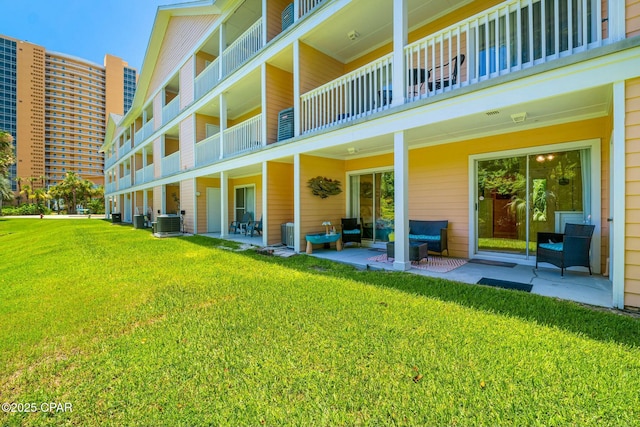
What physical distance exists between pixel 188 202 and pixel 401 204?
441 inches

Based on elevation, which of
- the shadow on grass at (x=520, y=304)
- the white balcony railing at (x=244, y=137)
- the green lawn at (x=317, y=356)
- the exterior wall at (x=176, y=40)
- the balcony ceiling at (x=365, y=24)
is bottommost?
the green lawn at (x=317, y=356)

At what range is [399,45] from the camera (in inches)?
210

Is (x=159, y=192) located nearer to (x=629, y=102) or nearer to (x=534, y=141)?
(x=534, y=141)

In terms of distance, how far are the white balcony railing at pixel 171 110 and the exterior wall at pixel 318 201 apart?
33.9 feet

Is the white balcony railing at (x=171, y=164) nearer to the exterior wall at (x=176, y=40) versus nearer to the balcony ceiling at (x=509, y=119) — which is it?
the exterior wall at (x=176, y=40)

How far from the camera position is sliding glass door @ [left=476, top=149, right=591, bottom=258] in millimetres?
5414

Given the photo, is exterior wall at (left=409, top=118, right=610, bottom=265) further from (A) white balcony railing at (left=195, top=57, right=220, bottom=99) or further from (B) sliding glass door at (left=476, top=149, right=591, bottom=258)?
(A) white balcony railing at (left=195, top=57, right=220, bottom=99)

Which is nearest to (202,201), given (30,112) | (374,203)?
(374,203)

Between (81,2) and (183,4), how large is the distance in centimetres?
2624

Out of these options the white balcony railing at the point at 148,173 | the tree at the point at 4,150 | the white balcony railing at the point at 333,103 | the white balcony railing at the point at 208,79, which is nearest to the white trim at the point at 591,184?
the white balcony railing at the point at 333,103

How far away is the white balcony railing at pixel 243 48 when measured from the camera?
932 centimetres

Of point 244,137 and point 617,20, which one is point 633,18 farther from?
point 244,137

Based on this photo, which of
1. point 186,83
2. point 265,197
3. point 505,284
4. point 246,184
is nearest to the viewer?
point 505,284

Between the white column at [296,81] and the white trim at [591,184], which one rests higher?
the white column at [296,81]
